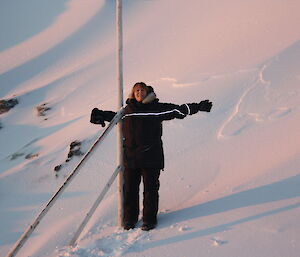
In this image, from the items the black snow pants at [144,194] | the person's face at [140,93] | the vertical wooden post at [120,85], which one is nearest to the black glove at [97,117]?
the vertical wooden post at [120,85]

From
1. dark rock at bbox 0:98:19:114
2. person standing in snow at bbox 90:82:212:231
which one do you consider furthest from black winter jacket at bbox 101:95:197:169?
dark rock at bbox 0:98:19:114

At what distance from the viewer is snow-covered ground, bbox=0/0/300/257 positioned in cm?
282

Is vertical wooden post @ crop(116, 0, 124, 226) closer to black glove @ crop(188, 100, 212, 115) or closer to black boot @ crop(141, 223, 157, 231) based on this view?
black boot @ crop(141, 223, 157, 231)

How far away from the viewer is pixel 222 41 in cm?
781

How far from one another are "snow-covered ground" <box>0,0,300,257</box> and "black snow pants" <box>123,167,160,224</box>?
0.15 meters

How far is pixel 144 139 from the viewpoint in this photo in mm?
2967

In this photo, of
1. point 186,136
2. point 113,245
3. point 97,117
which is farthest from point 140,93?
point 186,136

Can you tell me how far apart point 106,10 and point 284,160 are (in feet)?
39.3

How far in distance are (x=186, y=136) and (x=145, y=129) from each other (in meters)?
1.95

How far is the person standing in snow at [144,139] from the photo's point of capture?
115 inches

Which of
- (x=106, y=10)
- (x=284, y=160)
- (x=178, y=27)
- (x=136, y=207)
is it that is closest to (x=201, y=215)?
(x=136, y=207)

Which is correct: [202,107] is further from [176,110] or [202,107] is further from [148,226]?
[148,226]

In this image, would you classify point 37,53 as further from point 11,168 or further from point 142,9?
point 11,168

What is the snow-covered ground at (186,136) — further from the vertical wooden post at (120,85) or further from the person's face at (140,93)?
the person's face at (140,93)
